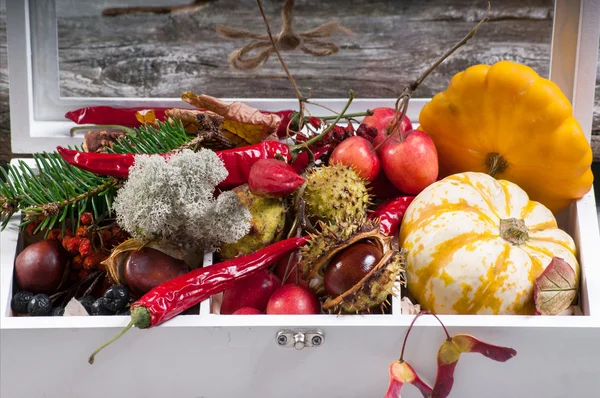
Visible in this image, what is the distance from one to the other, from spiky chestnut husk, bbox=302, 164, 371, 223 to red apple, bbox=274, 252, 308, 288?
106mm

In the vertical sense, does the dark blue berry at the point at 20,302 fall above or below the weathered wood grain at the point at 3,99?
below

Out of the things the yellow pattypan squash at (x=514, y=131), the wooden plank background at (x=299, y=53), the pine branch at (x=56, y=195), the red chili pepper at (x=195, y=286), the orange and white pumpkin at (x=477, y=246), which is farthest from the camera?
the wooden plank background at (x=299, y=53)

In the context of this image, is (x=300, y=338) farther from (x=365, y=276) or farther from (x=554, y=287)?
(x=554, y=287)

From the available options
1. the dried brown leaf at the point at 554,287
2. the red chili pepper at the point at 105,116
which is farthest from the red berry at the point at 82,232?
the dried brown leaf at the point at 554,287

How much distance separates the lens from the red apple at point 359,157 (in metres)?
1.44

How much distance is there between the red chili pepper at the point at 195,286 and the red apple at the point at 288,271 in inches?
1.9

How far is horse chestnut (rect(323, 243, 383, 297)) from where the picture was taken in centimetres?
118

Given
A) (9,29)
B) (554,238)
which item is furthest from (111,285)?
(554,238)

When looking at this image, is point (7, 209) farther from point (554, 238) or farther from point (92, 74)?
point (554, 238)

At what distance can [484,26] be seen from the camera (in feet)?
5.90

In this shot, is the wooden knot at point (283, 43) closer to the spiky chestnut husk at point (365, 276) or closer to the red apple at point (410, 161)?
the red apple at point (410, 161)

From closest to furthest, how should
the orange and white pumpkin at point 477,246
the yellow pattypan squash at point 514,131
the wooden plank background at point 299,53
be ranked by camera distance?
the orange and white pumpkin at point 477,246, the yellow pattypan squash at point 514,131, the wooden plank background at point 299,53

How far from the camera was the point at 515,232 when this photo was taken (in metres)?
1.29

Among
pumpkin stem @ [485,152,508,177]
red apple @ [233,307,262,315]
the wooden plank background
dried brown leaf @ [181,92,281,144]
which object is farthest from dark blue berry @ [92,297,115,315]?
pumpkin stem @ [485,152,508,177]
